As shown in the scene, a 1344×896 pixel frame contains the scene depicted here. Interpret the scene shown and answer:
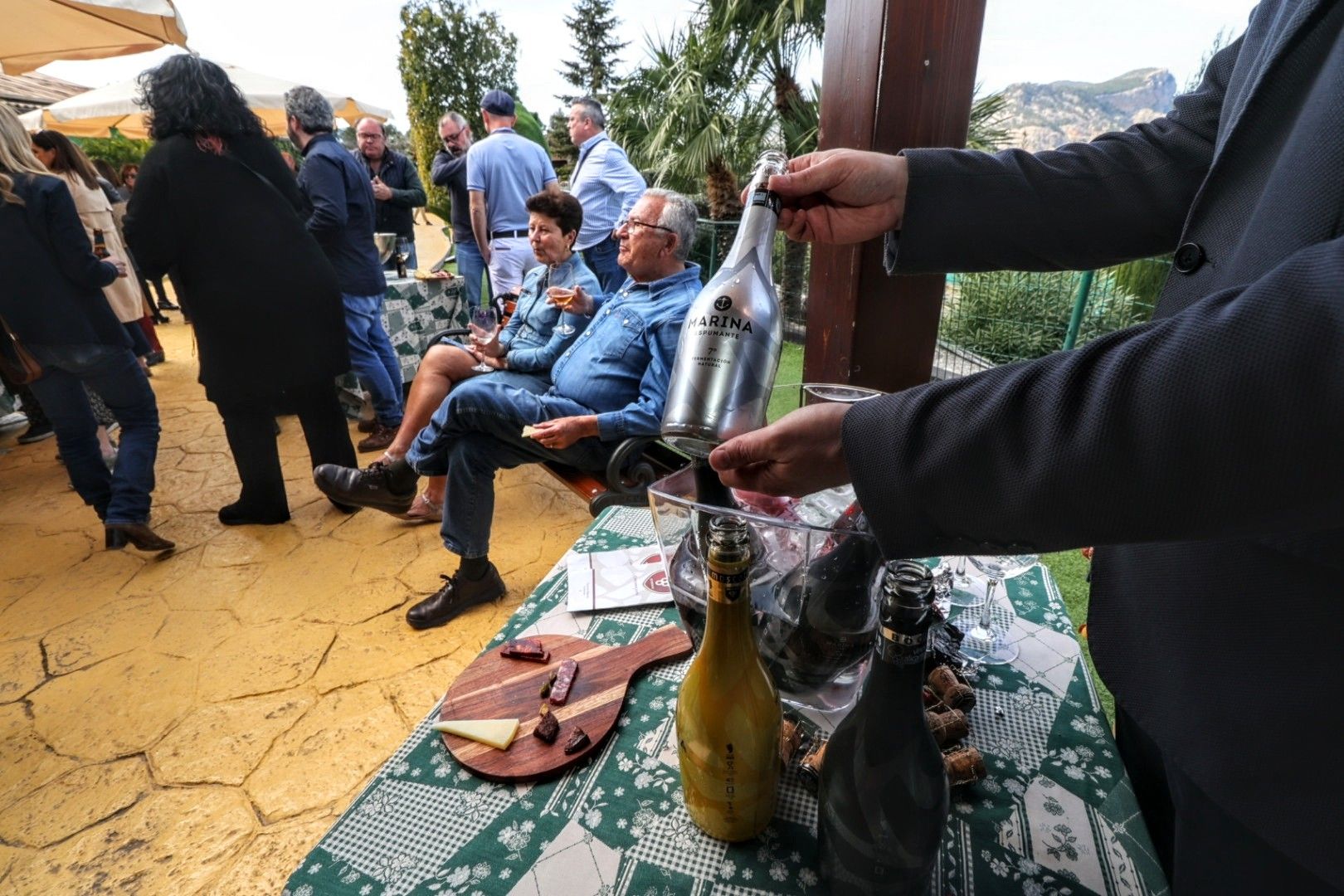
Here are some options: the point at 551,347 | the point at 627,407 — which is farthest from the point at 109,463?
the point at 627,407

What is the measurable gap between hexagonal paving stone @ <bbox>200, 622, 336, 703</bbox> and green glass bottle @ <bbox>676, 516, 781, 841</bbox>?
196 centimetres

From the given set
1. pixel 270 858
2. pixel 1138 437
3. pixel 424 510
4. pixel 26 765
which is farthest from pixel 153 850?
pixel 1138 437

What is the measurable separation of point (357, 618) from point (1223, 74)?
8.82 ft

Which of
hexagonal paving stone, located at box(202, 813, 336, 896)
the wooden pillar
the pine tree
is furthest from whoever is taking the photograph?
the pine tree

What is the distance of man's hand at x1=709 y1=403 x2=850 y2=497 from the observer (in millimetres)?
553

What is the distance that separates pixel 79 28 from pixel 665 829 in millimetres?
4998

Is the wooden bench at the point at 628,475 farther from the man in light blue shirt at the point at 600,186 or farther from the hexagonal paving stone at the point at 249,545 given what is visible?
the man in light blue shirt at the point at 600,186

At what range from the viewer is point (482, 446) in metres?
2.25

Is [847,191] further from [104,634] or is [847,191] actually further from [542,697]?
[104,634]

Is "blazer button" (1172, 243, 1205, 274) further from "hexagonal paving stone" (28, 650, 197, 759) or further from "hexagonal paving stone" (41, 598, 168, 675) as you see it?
"hexagonal paving stone" (41, 598, 168, 675)

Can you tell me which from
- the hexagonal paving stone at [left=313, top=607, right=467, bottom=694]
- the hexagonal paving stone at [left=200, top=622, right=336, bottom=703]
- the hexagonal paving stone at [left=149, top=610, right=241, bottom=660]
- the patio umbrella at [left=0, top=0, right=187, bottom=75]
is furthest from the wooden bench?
the patio umbrella at [left=0, top=0, right=187, bottom=75]

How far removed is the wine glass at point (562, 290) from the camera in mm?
2438

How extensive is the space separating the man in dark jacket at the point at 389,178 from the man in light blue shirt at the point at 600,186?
1.20m

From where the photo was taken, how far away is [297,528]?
306 cm
